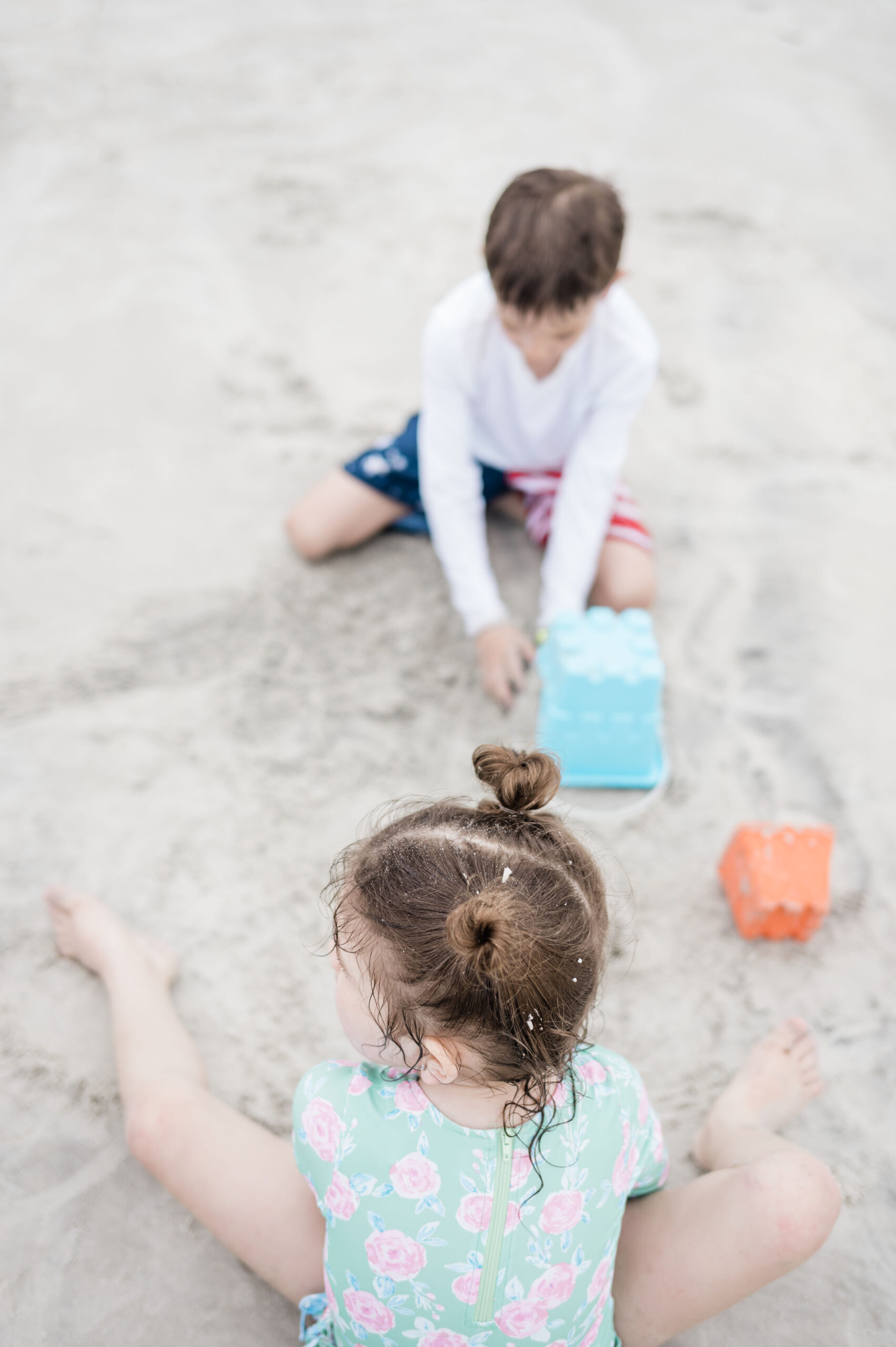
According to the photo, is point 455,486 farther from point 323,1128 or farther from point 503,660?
point 323,1128

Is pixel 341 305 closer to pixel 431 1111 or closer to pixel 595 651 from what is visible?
pixel 595 651

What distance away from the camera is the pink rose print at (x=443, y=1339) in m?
0.75

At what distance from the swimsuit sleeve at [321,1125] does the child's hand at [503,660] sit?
2.21ft

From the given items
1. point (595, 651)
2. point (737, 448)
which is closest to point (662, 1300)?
point (595, 651)

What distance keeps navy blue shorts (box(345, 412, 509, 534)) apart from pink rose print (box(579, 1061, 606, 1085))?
3.20ft

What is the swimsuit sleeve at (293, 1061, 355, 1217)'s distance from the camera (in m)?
0.74

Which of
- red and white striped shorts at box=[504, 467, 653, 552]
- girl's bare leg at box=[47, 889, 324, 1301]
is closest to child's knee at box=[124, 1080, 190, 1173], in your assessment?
girl's bare leg at box=[47, 889, 324, 1301]

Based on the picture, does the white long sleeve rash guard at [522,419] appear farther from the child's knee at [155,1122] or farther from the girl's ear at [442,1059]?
the girl's ear at [442,1059]

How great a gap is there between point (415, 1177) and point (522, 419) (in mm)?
A: 1018

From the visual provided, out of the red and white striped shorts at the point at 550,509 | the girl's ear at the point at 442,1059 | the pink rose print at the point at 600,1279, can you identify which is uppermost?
the girl's ear at the point at 442,1059

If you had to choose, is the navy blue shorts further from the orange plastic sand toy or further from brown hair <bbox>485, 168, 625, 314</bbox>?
the orange plastic sand toy

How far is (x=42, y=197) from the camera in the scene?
2.12m

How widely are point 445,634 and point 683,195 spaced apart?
1.28m

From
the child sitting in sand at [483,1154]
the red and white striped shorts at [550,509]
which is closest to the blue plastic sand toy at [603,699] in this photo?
the red and white striped shorts at [550,509]
